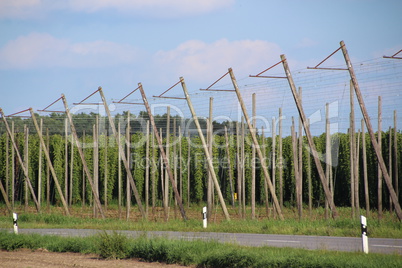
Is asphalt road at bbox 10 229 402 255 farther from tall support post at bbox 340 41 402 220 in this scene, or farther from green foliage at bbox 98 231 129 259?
tall support post at bbox 340 41 402 220

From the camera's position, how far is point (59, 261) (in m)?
15.2

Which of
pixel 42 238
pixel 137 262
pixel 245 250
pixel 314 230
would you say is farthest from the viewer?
pixel 314 230

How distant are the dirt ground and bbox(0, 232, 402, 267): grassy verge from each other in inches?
12.7

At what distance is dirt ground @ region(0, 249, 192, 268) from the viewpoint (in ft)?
47.1

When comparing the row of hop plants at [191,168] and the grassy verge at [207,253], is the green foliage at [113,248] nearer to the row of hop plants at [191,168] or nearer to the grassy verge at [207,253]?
the grassy verge at [207,253]

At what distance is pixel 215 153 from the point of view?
43125 millimetres

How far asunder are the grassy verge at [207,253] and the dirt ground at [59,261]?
323mm

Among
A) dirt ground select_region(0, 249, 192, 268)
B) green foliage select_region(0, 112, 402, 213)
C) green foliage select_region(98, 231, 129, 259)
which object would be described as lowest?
dirt ground select_region(0, 249, 192, 268)

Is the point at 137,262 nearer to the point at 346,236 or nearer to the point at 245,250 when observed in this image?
the point at 245,250

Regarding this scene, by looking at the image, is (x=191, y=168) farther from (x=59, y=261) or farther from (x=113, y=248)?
(x=59, y=261)

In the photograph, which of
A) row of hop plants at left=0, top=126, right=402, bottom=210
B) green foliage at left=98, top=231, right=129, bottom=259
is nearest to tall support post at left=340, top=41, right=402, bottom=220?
green foliage at left=98, top=231, right=129, bottom=259

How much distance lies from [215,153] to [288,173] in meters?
6.33

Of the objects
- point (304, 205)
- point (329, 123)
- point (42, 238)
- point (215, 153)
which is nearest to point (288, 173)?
point (304, 205)

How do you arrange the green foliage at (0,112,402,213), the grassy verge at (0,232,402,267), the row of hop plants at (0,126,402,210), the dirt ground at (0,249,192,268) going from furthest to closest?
the row of hop plants at (0,126,402,210) → the green foliage at (0,112,402,213) → the dirt ground at (0,249,192,268) → the grassy verge at (0,232,402,267)
